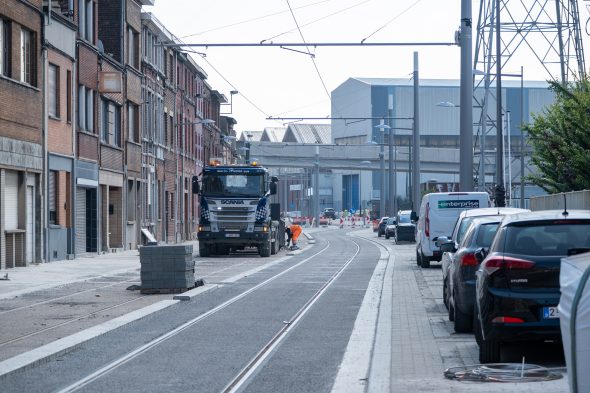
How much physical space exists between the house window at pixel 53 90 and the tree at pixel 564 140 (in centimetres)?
1505

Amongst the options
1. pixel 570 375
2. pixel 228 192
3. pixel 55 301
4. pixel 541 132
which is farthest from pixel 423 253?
pixel 570 375

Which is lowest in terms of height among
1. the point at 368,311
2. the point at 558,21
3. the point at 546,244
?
the point at 368,311

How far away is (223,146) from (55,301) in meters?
72.1

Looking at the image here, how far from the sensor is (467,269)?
14852 mm

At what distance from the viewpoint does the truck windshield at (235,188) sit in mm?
42750

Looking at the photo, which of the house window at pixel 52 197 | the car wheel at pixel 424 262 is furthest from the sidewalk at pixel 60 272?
the car wheel at pixel 424 262

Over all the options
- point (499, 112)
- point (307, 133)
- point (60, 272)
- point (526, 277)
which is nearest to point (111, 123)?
point (60, 272)

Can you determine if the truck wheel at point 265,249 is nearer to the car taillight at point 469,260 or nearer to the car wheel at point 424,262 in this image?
the car wheel at point 424,262

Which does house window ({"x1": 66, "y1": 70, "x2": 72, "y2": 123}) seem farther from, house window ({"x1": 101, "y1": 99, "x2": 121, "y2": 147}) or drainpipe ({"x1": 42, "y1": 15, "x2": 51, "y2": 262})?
house window ({"x1": 101, "y1": 99, "x2": 121, "y2": 147})

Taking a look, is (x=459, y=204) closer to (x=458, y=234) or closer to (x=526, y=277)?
(x=458, y=234)

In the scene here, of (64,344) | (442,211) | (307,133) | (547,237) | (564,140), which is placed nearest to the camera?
(547,237)

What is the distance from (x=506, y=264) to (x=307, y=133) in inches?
5891

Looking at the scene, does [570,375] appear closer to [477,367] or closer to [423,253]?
[477,367]

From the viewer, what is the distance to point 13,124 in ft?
105
